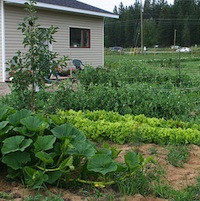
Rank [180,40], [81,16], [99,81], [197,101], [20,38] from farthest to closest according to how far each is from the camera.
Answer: [180,40]
[81,16]
[20,38]
[99,81]
[197,101]

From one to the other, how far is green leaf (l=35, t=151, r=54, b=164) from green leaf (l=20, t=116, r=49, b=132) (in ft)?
0.91

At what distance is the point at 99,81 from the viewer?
8.73 m

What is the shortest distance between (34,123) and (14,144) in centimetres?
29

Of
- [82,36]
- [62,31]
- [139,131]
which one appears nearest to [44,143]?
[139,131]

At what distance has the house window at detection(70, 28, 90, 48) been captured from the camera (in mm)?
15828

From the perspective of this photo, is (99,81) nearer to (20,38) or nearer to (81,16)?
(20,38)

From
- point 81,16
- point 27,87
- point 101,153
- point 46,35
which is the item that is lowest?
point 101,153

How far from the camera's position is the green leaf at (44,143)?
109 inches

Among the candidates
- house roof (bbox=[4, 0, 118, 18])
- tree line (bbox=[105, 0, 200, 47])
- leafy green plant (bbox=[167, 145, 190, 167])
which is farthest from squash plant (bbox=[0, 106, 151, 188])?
tree line (bbox=[105, 0, 200, 47])

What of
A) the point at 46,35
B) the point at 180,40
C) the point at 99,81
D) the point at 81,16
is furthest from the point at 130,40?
the point at 46,35

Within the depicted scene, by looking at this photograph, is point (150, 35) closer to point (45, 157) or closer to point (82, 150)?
point (82, 150)

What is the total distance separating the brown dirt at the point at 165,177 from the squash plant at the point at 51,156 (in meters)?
0.08

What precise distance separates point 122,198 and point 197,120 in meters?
2.83

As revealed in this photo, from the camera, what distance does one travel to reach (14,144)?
8.98 feet
